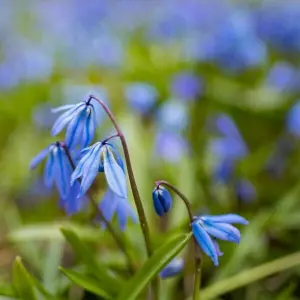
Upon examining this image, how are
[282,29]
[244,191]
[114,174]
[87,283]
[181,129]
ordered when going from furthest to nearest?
[282,29] → [181,129] → [244,191] → [87,283] → [114,174]

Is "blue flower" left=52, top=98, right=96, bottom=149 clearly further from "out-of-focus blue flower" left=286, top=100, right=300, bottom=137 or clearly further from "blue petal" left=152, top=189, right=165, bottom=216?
"out-of-focus blue flower" left=286, top=100, right=300, bottom=137

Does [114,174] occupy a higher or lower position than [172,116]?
higher

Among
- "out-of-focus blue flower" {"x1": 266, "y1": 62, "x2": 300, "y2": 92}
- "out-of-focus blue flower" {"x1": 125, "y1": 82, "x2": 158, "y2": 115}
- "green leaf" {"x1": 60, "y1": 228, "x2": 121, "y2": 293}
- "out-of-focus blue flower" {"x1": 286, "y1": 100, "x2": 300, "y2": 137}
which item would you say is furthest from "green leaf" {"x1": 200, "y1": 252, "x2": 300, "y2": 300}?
"out-of-focus blue flower" {"x1": 266, "y1": 62, "x2": 300, "y2": 92}

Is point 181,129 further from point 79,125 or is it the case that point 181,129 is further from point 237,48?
point 79,125

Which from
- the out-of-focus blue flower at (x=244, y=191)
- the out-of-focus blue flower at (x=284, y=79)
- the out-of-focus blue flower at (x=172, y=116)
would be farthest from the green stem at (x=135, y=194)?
the out-of-focus blue flower at (x=284, y=79)

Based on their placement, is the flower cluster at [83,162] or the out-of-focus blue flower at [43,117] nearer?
the flower cluster at [83,162]

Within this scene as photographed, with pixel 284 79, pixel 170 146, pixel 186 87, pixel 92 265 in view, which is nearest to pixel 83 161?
pixel 92 265

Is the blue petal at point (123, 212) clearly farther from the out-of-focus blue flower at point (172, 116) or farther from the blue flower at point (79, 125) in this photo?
the out-of-focus blue flower at point (172, 116)
